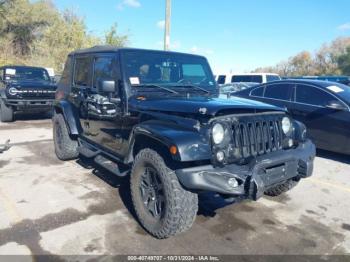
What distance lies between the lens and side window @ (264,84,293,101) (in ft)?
23.6

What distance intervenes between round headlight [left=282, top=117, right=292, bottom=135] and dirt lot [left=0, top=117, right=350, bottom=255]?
1.04 m

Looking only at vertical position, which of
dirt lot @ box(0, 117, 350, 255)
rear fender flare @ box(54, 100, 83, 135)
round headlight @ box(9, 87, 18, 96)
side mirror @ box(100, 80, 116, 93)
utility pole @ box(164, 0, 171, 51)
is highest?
utility pole @ box(164, 0, 171, 51)

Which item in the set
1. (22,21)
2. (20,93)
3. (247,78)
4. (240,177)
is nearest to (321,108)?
(240,177)

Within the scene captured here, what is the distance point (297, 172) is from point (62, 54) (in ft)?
87.1

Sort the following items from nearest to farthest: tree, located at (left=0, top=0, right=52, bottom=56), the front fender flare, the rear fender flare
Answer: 1. the front fender flare
2. the rear fender flare
3. tree, located at (left=0, top=0, right=52, bottom=56)

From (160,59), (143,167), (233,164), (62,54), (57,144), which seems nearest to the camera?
(233,164)

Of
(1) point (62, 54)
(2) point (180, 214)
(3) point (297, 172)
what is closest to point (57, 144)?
(2) point (180, 214)

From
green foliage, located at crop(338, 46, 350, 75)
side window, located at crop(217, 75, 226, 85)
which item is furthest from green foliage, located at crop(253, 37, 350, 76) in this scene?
side window, located at crop(217, 75, 226, 85)

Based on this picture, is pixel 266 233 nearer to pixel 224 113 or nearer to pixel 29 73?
pixel 224 113

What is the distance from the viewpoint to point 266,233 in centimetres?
352

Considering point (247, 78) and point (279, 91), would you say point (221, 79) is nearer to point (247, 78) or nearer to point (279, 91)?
point (247, 78)

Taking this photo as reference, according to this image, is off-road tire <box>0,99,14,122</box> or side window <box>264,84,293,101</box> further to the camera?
off-road tire <box>0,99,14,122</box>

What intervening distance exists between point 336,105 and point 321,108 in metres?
0.28

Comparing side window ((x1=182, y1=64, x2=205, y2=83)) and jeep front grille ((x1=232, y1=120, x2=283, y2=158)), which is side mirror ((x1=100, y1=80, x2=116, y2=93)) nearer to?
side window ((x1=182, y1=64, x2=205, y2=83))
